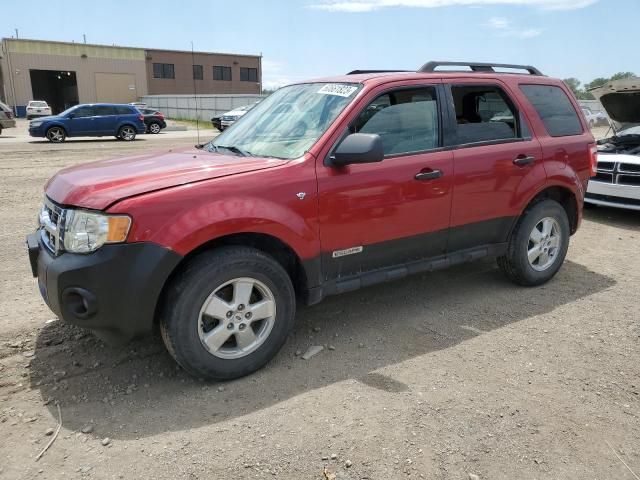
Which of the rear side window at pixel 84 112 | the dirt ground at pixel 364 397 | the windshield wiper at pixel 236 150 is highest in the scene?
the windshield wiper at pixel 236 150

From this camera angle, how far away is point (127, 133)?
23.3 m

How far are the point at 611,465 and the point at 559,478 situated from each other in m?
0.31

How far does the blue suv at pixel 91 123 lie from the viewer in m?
21.3

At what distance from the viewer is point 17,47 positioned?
48406 millimetres

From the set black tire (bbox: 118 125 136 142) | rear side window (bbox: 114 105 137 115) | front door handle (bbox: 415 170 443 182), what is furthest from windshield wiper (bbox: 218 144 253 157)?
rear side window (bbox: 114 105 137 115)

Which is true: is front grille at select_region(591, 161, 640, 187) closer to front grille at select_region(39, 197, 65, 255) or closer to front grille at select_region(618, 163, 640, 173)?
front grille at select_region(618, 163, 640, 173)

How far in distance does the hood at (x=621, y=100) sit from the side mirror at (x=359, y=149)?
601 cm

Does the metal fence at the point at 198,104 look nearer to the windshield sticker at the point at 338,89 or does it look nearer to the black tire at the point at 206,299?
the windshield sticker at the point at 338,89

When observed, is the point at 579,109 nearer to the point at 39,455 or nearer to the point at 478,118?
the point at 478,118

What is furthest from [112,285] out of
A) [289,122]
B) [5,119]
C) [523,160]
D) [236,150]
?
[5,119]

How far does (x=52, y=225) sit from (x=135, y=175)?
572 millimetres

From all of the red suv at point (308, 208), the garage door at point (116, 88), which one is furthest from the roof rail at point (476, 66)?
the garage door at point (116, 88)

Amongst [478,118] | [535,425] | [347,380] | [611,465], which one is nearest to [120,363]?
[347,380]

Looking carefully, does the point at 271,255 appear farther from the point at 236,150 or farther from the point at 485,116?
the point at 485,116
